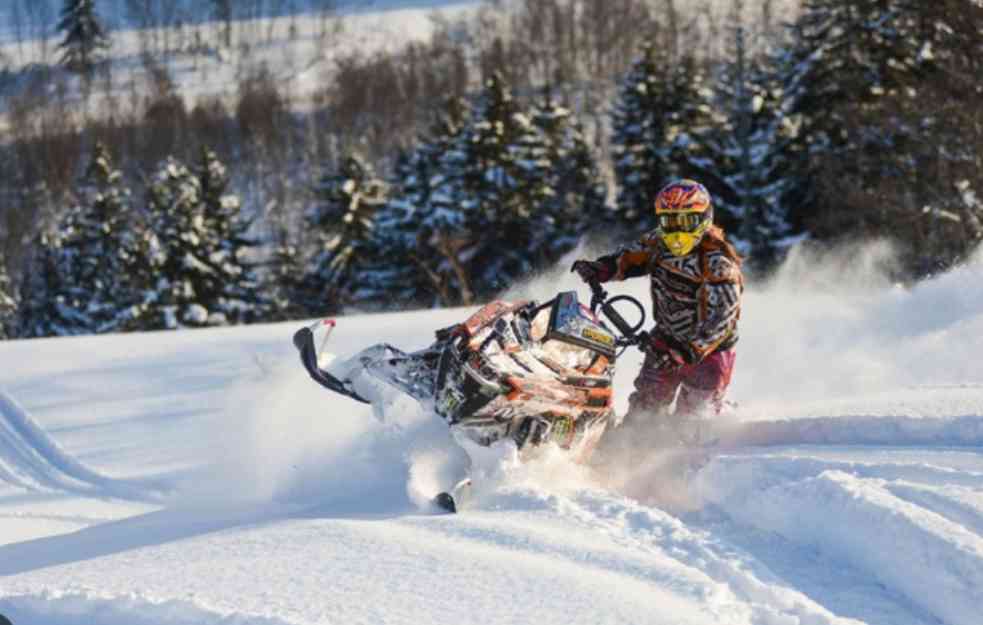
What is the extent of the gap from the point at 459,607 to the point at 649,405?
118 inches

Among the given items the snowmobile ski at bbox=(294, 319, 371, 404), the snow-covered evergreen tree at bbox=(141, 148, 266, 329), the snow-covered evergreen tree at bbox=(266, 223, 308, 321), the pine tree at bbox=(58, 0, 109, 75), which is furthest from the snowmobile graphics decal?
the pine tree at bbox=(58, 0, 109, 75)

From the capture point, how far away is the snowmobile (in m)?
5.32

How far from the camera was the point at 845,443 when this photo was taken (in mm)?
5832

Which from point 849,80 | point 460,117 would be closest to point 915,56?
point 849,80

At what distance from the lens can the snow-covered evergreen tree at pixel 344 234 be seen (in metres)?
34.2

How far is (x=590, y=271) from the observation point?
255 inches

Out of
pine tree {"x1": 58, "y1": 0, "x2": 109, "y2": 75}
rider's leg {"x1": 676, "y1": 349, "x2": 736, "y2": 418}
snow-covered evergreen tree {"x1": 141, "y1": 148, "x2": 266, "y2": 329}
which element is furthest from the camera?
pine tree {"x1": 58, "y1": 0, "x2": 109, "y2": 75}

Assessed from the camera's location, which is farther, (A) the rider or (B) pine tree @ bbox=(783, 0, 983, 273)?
(B) pine tree @ bbox=(783, 0, 983, 273)

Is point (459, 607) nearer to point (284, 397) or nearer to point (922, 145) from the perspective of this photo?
point (284, 397)

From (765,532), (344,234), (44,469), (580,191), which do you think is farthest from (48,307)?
(765,532)

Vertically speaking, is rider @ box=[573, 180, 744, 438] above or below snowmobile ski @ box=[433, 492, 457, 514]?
above

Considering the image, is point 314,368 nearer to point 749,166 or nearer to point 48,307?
point 749,166

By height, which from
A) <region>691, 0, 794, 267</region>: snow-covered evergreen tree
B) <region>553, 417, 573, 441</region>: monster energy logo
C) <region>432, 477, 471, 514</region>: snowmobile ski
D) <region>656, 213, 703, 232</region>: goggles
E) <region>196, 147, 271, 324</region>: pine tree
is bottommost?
<region>196, 147, 271, 324</region>: pine tree

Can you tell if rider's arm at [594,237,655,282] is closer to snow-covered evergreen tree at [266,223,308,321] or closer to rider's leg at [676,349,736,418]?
rider's leg at [676,349,736,418]
